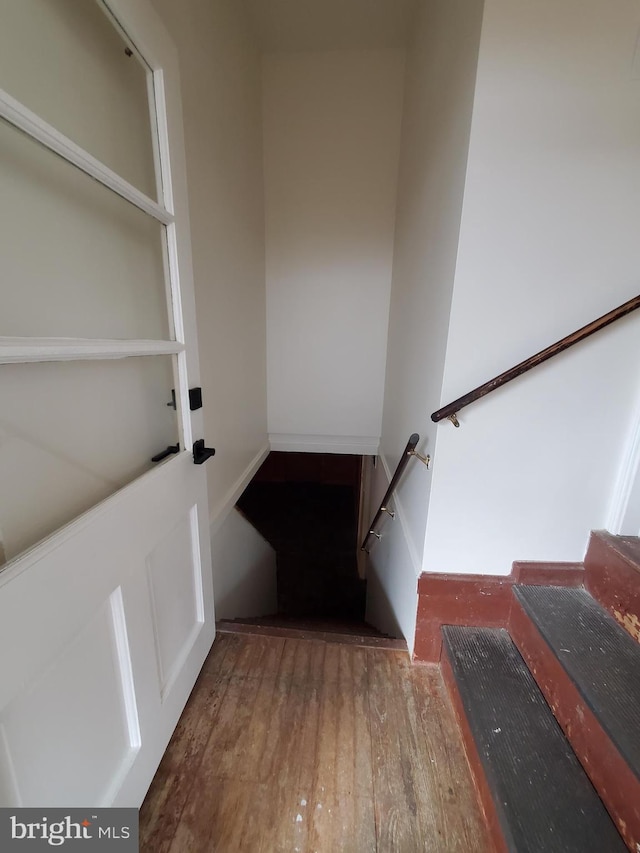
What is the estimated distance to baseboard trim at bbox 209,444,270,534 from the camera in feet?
5.23

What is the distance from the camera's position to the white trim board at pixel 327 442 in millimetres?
2566

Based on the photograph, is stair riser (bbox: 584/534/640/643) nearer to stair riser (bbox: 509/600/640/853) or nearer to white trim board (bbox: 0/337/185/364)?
stair riser (bbox: 509/600/640/853)

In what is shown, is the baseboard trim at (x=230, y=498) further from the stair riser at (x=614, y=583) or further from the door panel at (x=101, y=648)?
the stair riser at (x=614, y=583)

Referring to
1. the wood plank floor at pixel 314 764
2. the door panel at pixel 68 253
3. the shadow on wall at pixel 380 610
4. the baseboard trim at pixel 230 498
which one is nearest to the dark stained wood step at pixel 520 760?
the wood plank floor at pixel 314 764

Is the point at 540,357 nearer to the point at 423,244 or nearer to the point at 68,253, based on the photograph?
the point at 423,244

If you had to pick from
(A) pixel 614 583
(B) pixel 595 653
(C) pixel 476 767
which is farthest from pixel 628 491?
(C) pixel 476 767

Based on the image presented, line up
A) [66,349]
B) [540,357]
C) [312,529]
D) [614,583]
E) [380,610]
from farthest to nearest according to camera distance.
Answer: [312,529] → [380,610] → [614,583] → [540,357] → [66,349]

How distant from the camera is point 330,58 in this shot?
1935 mm

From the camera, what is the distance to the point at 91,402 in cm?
81

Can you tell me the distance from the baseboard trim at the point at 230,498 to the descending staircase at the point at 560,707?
1081 millimetres

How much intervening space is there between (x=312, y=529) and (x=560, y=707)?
374 centimetres

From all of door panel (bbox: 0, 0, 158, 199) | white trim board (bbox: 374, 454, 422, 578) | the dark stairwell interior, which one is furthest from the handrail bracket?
the dark stairwell interior

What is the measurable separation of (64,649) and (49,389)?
521 millimetres

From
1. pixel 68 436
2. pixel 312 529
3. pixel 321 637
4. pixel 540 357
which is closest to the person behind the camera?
pixel 68 436
